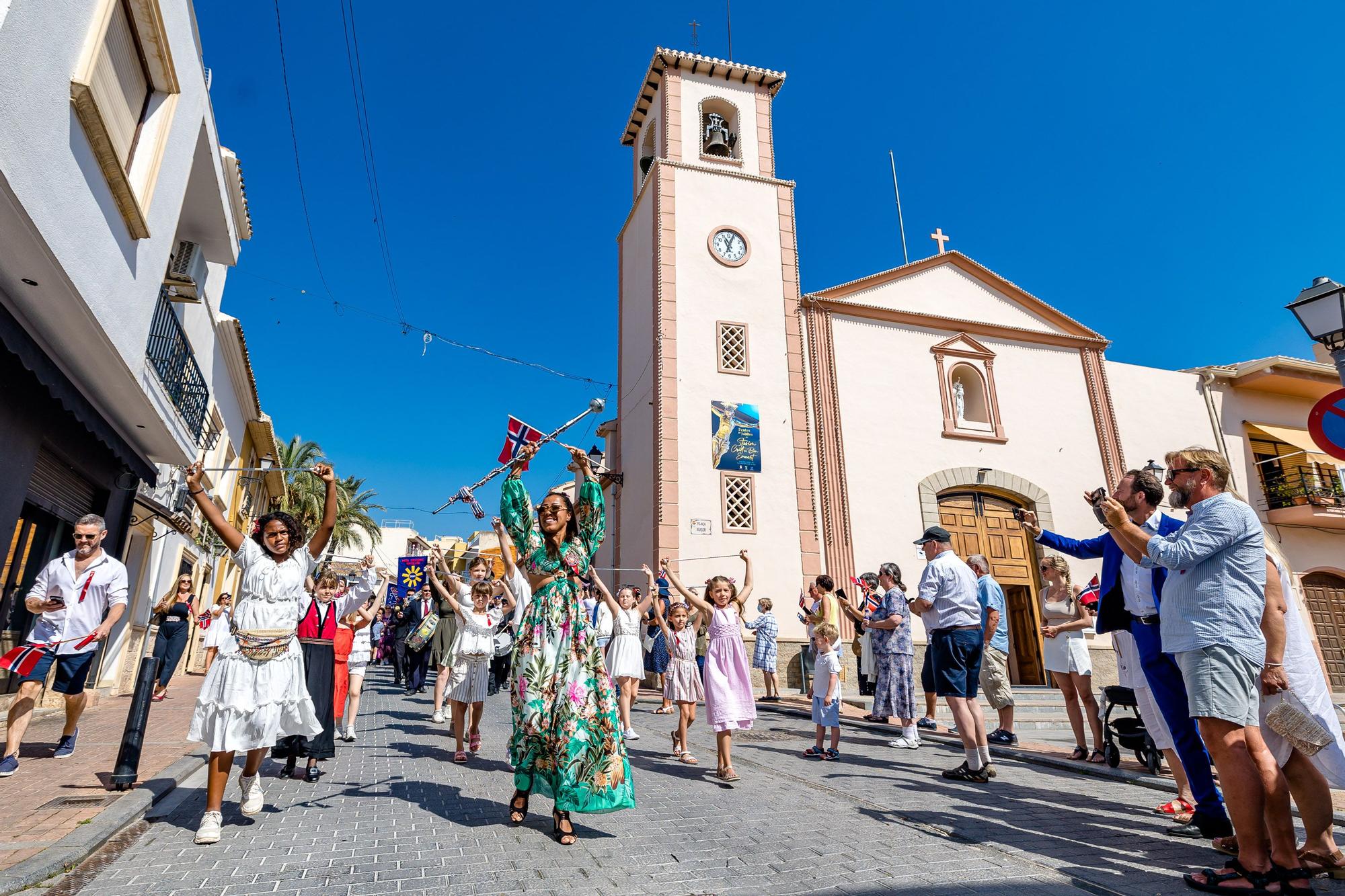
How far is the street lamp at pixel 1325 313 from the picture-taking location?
5473 millimetres

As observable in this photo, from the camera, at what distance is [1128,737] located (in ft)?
20.9

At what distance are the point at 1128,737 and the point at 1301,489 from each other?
18.7 meters

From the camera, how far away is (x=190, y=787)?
5270 millimetres

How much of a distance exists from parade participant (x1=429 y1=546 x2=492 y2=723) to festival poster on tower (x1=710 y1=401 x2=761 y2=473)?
316 inches

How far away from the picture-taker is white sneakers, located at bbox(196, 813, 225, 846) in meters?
3.76

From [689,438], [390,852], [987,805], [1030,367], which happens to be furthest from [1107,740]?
[1030,367]

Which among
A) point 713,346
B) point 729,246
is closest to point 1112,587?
point 713,346

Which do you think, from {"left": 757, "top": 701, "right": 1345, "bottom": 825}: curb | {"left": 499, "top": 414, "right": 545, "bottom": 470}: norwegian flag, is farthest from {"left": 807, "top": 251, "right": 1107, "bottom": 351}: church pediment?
{"left": 757, "top": 701, "right": 1345, "bottom": 825}: curb

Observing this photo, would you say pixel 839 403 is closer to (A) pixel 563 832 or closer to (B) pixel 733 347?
(B) pixel 733 347

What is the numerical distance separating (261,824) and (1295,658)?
553 centimetres

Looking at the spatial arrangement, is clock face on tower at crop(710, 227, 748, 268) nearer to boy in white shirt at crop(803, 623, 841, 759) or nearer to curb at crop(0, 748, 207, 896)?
boy in white shirt at crop(803, 623, 841, 759)

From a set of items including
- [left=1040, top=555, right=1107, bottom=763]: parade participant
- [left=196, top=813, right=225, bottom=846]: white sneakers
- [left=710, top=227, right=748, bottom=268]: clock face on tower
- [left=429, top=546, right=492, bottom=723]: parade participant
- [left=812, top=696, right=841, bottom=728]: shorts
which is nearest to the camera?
[left=196, top=813, right=225, bottom=846]: white sneakers

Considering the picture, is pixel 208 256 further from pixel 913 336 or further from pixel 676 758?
pixel 913 336

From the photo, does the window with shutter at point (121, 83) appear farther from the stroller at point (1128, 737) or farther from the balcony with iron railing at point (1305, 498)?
the balcony with iron railing at point (1305, 498)
